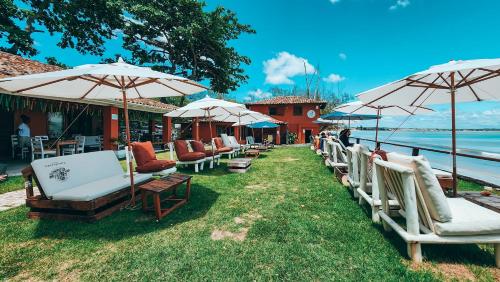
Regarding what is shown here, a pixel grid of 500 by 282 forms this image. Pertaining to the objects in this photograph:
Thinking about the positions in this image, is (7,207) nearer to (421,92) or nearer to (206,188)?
(206,188)

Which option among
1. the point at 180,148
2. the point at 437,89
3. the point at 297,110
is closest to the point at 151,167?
the point at 180,148

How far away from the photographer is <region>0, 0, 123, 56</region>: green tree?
636 inches

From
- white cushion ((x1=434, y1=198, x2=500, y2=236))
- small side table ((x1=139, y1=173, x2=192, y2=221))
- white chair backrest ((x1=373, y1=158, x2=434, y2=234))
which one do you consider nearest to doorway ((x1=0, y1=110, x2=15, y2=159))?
small side table ((x1=139, y1=173, x2=192, y2=221))

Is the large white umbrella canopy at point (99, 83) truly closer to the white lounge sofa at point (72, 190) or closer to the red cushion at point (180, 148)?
the white lounge sofa at point (72, 190)

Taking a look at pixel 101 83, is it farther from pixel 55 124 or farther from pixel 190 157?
pixel 55 124

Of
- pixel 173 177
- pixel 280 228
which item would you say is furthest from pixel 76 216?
pixel 280 228

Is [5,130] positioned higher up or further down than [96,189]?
higher up

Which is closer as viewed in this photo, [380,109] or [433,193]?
Answer: [433,193]

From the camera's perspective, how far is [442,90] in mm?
5004

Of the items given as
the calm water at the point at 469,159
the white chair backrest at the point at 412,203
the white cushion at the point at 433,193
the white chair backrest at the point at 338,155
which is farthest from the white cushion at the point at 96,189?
the calm water at the point at 469,159

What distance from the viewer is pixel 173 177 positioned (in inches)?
181

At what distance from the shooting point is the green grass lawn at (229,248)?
2326 millimetres

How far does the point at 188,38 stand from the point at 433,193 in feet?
72.8

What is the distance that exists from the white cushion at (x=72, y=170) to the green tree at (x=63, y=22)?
1907 centimetres
